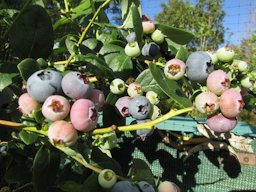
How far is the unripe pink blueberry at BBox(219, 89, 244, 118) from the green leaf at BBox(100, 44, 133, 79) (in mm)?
183

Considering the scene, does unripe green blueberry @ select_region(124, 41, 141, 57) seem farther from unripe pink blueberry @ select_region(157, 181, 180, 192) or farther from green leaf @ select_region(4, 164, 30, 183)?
green leaf @ select_region(4, 164, 30, 183)

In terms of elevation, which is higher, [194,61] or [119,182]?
[194,61]

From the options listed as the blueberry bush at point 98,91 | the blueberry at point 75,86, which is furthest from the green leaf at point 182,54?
the blueberry at point 75,86

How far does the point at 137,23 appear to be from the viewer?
52 centimetres

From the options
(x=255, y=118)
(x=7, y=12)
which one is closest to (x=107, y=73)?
(x=7, y=12)

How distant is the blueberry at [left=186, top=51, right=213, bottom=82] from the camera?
468 millimetres

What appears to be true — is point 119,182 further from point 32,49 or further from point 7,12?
point 7,12

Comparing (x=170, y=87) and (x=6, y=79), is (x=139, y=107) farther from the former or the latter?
(x=6, y=79)

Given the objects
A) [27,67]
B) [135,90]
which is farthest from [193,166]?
[27,67]

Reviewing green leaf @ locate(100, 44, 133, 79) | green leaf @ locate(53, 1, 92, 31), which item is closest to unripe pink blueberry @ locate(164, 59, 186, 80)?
green leaf @ locate(100, 44, 133, 79)

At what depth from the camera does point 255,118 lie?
14.2 ft

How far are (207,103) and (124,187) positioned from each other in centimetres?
13

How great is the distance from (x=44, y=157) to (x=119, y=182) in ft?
0.33

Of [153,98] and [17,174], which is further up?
[153,98]
